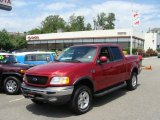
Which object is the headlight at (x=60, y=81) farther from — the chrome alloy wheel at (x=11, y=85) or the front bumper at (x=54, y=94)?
the chrome alloy wheel at (x=11, y=85)

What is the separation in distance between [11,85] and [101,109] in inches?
155

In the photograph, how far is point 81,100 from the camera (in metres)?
7.40

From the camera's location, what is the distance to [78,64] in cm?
757

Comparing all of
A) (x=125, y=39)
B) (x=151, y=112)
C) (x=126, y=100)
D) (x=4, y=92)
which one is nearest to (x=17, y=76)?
(x=4, y=92)

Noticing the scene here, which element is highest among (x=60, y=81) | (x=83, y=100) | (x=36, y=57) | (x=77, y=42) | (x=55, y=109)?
(x=77, y=42)

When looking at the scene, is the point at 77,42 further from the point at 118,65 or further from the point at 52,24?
the point at 52,24

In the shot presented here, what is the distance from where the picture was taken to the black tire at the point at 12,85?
32.7 ft

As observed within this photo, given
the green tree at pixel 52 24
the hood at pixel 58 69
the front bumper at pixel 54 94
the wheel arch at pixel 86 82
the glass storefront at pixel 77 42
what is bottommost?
the front bumper at pixel 54 94

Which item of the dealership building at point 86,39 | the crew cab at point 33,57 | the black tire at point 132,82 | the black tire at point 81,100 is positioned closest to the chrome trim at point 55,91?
the black tire at point 81,100

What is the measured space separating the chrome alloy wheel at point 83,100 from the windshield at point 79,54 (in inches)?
43.7

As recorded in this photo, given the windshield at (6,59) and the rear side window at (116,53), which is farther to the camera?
the windshield at (6,59)

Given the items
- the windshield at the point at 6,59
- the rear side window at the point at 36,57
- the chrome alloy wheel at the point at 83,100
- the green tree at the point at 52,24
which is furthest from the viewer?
the green tree at the point at 52,24

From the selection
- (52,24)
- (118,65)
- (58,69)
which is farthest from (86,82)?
(52,24)

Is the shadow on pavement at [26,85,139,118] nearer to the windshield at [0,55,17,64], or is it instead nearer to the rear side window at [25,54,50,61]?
the windshield at [0,55,17,64]
